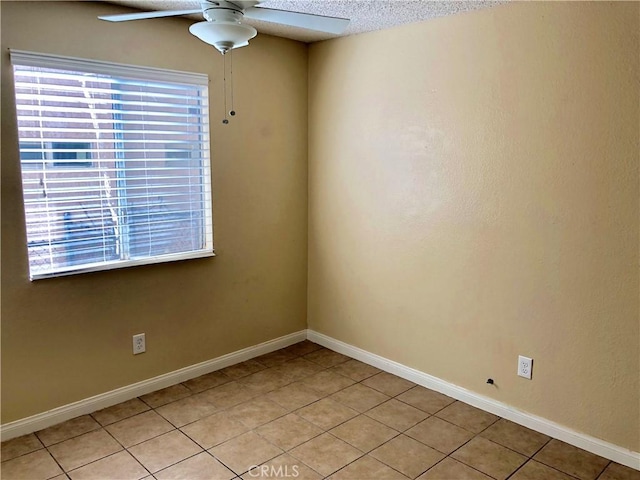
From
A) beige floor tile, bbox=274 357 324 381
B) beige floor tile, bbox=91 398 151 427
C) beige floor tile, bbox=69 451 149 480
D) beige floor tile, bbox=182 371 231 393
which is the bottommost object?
beige floor tile, bbox=69 451 149 480

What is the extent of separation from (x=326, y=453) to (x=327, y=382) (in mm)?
788

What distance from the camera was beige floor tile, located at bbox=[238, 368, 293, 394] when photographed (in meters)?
3.15

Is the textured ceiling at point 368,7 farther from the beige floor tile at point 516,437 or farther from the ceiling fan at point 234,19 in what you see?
the beige floor tile at point 516,437

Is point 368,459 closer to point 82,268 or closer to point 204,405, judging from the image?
point 204,405

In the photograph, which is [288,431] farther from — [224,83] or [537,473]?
[224,83]

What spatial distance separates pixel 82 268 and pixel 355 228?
1.73 metres

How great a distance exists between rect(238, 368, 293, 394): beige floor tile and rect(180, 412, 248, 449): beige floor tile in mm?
367

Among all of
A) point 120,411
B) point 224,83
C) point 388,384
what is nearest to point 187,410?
point 120,411

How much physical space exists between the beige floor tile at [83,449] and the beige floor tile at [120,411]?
0.44ft

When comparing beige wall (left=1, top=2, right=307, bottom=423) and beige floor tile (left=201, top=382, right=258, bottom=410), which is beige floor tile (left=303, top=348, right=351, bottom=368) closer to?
beige wall (left=1, top=2, right=307, bottom=423)

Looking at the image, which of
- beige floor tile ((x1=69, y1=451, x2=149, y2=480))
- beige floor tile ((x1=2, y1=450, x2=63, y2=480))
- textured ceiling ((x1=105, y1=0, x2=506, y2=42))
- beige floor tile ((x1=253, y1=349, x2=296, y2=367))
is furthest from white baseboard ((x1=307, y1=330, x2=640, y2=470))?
textured ceiling ((x1=105, y1=0, x2=506, y2=42))

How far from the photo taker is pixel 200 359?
3.35 meters

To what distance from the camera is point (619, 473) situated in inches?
91.0

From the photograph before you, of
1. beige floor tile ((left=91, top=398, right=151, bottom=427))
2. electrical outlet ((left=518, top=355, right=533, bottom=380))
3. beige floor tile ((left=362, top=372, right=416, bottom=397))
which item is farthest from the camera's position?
beige floor tile ((left=362, top=372, right=416, bottom=397))
